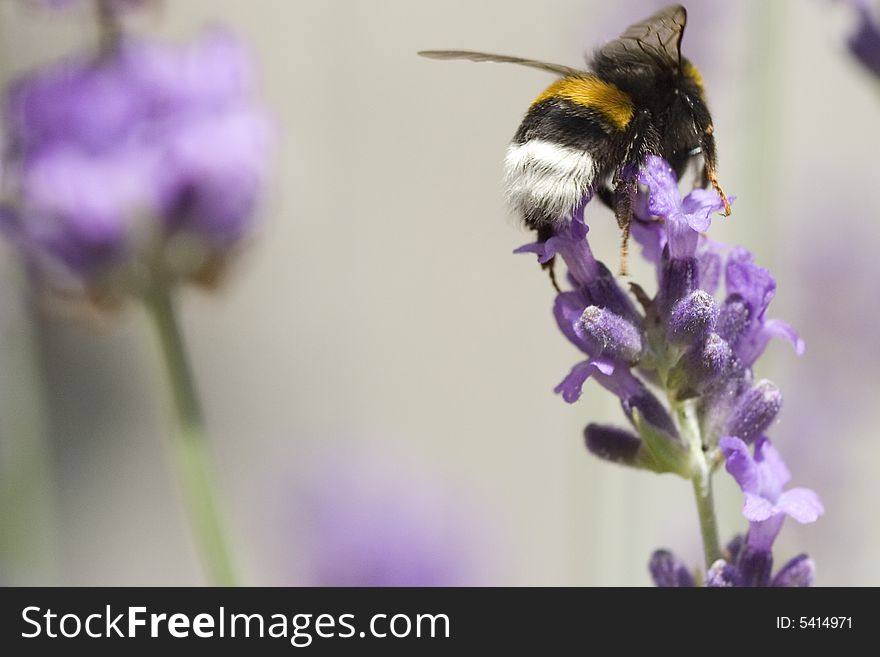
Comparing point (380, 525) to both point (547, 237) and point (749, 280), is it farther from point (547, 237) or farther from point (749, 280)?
point (749, 280)

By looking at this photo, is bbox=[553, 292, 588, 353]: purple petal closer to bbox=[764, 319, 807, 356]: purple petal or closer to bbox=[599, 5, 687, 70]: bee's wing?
bbox=[764, 319, 807, 356]: purple petal

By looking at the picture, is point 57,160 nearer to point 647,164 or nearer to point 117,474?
point 647,164

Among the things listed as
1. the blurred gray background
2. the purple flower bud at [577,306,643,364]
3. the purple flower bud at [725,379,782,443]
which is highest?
the blurred gray background

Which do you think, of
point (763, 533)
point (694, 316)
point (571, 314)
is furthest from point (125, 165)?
point (763, 533)

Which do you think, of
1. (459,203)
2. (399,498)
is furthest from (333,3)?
(399,498)

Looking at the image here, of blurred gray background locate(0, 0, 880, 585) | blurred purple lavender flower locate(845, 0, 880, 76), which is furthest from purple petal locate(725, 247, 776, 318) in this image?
blurred gray background locate(0, 0, 880, 585)

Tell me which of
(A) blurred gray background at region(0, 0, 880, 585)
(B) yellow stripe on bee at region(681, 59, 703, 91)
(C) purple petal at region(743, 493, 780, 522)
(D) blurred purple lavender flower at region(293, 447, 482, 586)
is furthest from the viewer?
(A) blurred gray background at region(0, 0, 880, 585)

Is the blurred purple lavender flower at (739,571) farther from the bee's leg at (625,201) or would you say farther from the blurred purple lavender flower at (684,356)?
the bee's leg at (625,201)
